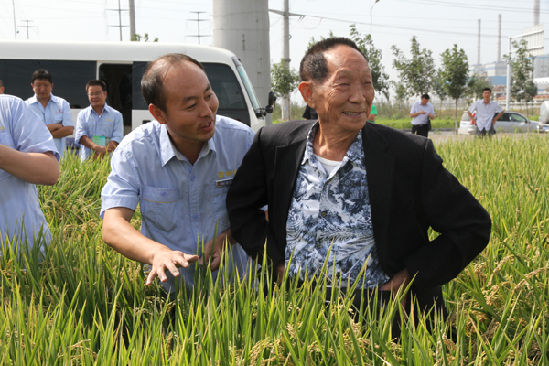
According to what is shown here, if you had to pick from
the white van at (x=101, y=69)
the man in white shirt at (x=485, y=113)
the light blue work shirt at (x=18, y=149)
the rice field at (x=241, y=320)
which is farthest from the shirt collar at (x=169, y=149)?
the man in white shirt at (x=485, y=113)

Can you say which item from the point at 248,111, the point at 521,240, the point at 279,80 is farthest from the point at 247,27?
the point at 279,80

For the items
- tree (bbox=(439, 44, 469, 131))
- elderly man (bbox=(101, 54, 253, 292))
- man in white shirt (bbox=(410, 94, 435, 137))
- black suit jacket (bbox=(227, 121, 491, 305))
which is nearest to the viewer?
black suit jacket (bbox=(227, 121, 491, 305))

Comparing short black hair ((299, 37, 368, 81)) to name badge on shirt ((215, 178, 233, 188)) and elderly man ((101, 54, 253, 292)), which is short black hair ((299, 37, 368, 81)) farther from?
name badge on shirt ((215, 178, 233, 188))

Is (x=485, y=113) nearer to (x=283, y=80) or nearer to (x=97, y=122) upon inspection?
(x=97, y=122)

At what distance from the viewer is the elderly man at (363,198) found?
175 centimetres

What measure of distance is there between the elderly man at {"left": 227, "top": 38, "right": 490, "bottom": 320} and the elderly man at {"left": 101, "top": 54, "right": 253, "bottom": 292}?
257 millimetres

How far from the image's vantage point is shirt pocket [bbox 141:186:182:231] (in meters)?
2.04

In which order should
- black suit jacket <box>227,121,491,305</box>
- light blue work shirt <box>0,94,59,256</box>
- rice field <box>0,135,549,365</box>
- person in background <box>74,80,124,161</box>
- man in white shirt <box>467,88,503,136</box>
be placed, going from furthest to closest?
man in white shirt <box>467,88,503,136</box>
person in background <box>74,80,124,161</box>
light blue work shirt <box>0,94,59,256</box>
black suit jacket <box>227,121,491,305</box>
rice field <box>0,135,549,365</box>

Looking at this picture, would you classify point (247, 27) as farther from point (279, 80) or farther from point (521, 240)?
point (279, 80)

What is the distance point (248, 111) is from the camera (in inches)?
366

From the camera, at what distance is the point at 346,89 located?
1.79 m

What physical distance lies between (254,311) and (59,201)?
2.93 metres

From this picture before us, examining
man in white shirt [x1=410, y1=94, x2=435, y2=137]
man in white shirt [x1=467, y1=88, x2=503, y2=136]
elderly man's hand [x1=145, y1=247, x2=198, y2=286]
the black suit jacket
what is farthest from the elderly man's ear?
man in white shirt [x1=410, y1=94, x2=435, y2=137]

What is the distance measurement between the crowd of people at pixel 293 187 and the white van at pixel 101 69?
7.19 m
